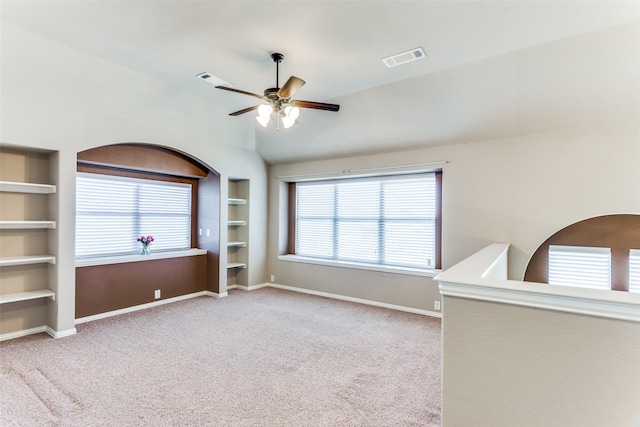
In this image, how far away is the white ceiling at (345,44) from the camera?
2479 mm

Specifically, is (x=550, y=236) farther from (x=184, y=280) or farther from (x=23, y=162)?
(x=23, y=162)

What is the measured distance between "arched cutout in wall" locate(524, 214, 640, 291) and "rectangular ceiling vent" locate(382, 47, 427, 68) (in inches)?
106

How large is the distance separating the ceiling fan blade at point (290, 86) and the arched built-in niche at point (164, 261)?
2.58 metres

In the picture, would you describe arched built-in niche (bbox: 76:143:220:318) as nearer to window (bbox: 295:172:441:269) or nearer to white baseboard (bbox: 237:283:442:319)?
white baseboard (bbox: 237:283:442:319)

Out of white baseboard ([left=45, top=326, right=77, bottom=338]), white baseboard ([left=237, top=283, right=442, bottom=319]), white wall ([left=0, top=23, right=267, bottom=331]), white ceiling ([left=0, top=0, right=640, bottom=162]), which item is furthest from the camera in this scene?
white baseboard ([left=237, top=283, right=442, bottom=319])

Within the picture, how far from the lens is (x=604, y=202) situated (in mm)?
3486

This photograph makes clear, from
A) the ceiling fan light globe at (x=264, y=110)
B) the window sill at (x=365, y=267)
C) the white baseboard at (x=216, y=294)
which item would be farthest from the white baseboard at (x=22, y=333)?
the ceiling fan light globe at (x=264, y=110)

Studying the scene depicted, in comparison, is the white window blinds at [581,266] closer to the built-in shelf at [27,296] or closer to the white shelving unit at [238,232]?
the white shelving unit at [238,232]

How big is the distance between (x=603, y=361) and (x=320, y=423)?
1664 mm

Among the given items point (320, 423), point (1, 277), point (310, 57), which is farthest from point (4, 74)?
point (320, 423)

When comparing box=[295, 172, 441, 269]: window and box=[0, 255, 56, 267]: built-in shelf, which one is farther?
box=[295, 172, 441, 269]: window

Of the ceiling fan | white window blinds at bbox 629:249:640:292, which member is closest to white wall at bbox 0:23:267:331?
the ceiling fan

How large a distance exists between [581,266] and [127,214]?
6144mm

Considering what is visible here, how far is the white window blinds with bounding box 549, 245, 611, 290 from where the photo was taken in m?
3.60
